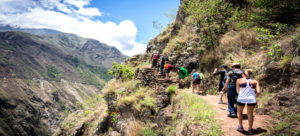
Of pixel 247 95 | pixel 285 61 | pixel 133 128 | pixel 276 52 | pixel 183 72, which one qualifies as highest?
pixel 276 52

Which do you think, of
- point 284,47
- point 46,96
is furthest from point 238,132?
point 46,96

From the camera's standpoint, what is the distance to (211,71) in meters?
10.2

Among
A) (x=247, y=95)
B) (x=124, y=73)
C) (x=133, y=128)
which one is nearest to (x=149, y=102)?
(x=133, y=128)

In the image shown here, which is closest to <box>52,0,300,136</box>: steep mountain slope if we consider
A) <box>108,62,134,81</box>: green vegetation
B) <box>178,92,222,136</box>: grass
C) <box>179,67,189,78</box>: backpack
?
<box>178,92,222,136</box>: grass

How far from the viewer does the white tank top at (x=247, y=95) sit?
3.87 m

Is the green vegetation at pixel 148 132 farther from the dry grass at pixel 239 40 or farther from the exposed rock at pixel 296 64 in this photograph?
the dry grass at pixel 239 40

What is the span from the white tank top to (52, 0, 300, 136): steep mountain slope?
911mm

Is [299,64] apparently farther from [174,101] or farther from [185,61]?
[185,61]

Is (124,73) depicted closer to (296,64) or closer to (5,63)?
(296,64)

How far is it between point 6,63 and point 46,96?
8723cm

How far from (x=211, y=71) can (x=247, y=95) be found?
6.47 metres

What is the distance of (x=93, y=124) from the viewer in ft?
44.8

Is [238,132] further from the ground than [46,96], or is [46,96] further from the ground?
[238,132]

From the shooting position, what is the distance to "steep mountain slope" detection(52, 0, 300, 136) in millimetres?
5113
